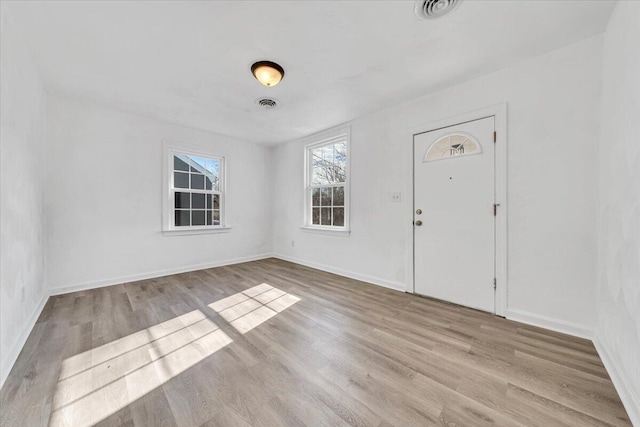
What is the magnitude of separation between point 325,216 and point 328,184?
0.58 m

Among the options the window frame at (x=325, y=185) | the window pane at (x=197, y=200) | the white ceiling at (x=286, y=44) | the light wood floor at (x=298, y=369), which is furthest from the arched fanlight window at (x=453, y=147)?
the window pane at (x=197, y=200)

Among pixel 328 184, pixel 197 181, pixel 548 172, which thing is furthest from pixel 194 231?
pixel 548 172

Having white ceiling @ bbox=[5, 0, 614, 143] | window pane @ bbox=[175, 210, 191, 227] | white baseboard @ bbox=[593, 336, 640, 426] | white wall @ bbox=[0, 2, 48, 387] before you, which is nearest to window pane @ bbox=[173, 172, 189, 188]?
window pane @ bbox=[175, 210, 191, 227]

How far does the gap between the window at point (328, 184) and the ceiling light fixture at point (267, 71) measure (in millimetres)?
1705

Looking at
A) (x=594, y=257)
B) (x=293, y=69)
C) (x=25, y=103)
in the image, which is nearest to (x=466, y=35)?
(x=293, y=69)

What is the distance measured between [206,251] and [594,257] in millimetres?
4946

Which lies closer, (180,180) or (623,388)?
(623,388)

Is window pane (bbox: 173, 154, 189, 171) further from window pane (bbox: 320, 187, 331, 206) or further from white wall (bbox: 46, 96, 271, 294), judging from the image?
window pane (bbox: 320, 187, 331, 206)

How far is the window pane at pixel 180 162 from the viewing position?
4117mm

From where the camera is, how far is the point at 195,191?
4.35 metres

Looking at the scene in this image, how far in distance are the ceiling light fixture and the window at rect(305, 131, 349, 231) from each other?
1705 millimetres

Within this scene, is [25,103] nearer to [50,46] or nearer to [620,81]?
[50,46]

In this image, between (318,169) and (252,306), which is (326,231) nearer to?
(318,169)

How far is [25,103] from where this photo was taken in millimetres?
2146
